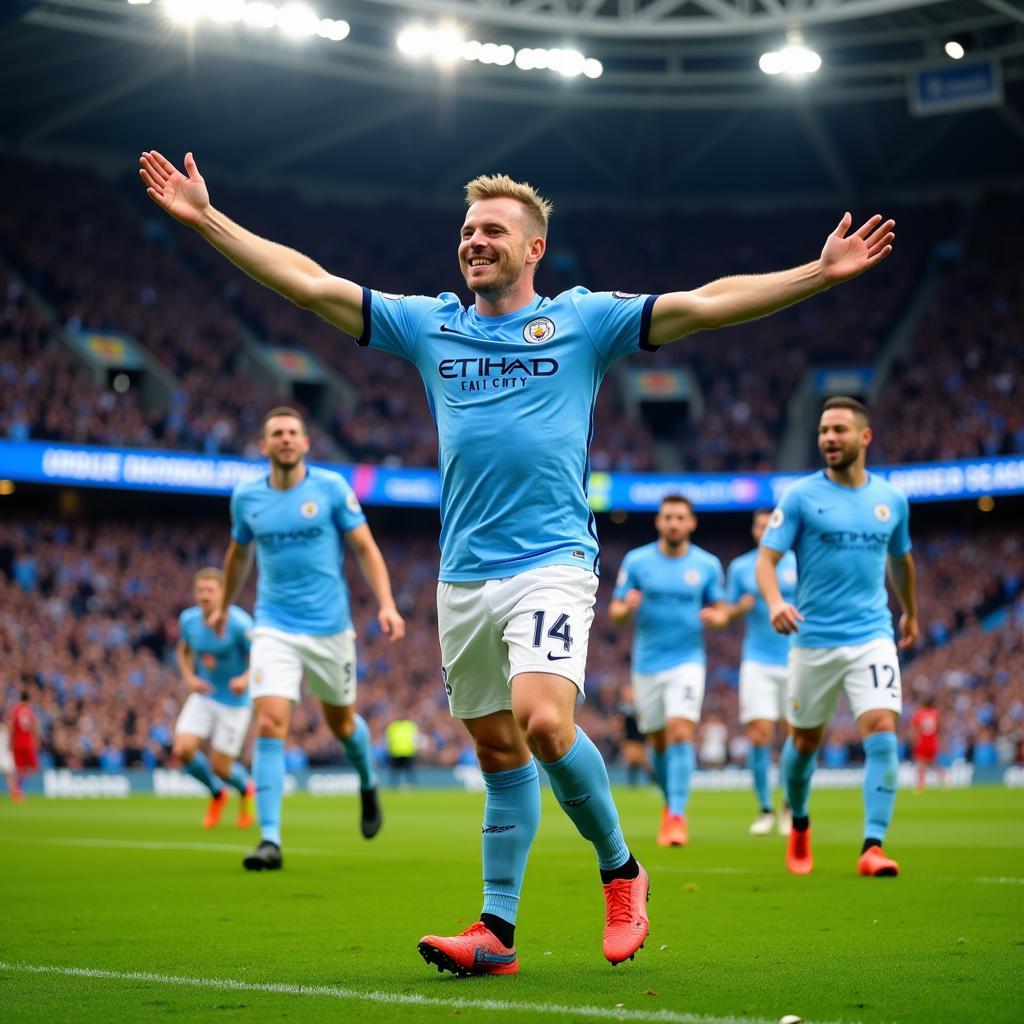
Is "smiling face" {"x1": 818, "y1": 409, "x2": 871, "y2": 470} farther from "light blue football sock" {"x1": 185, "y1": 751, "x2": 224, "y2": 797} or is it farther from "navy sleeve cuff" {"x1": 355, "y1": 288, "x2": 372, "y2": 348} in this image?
"light blue football sock" {"x1": 185, "y1": 751, "x2": 224, "y2": 797}

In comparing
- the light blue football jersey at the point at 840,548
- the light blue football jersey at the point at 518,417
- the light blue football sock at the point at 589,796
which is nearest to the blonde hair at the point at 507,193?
the light blue football jersey at the point at 518,417

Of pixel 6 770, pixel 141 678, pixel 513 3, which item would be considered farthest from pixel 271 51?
pixel 6 770

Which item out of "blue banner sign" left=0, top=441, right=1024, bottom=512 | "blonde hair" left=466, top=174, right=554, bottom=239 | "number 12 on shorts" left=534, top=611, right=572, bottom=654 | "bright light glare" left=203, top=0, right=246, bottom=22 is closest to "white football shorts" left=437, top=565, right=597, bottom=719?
"number 12 on shorts" left=534, top=611, right=572, bottom=654

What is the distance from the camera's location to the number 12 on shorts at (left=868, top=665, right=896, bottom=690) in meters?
9.05

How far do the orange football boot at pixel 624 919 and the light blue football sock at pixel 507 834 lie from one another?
34cm

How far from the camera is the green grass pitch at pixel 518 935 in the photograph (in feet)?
15.1

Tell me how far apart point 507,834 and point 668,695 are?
24.8 feet

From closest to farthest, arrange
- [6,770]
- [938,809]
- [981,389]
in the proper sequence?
1. [938,809]
2. [6,770]
3. [981,389]

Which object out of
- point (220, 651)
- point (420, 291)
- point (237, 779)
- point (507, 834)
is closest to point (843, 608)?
point (507, 834)

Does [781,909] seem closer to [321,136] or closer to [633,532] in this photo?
[633,532]

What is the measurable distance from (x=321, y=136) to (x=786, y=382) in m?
15.6

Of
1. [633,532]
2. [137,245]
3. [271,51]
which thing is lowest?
[633,532]

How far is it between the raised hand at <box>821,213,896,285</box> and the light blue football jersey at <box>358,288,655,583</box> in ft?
2.11

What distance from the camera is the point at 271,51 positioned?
36.4 meters
